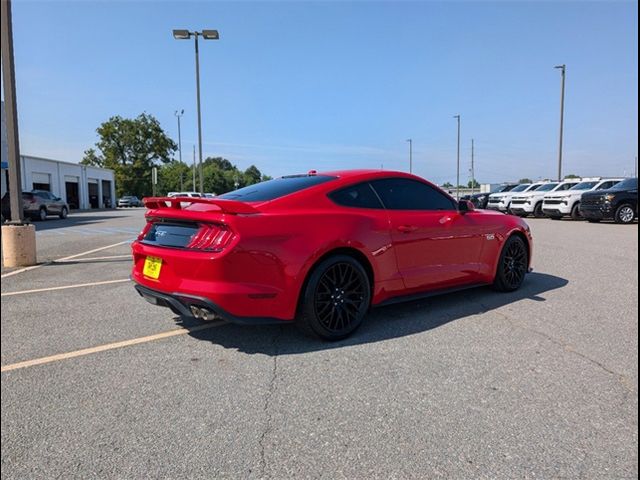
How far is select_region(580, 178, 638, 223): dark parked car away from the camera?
1647cm

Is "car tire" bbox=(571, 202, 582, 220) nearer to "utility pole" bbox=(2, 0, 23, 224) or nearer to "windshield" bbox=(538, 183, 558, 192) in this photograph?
"windshield" bbox=(538, 183, 558, 192)

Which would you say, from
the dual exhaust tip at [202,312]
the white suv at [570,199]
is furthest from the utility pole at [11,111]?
the white suv at [570,199]

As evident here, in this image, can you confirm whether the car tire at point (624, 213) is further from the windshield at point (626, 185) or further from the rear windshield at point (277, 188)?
the rear windshield at point (277, 188)

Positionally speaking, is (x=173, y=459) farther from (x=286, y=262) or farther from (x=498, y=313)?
(x=498, y=313)

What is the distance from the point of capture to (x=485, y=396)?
2.84 metres

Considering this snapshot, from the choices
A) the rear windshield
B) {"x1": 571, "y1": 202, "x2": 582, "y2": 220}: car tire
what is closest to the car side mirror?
the rear windshield

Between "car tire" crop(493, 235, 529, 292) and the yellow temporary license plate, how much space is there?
3.87 m

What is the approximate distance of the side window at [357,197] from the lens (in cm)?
400

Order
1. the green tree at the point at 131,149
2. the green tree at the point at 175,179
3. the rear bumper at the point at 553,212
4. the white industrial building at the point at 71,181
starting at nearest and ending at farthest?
1. the rear bumper at the point at 553,212
2. the white industrial building at the point at 71,181
3. the green tree at the point at 131,149
4. the green tree at the point at 175,179

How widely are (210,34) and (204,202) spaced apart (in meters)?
19.0

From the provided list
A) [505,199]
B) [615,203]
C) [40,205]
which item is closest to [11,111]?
[40,205]

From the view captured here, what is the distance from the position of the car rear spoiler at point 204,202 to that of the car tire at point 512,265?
3.39 m

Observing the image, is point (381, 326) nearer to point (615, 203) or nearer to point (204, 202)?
point (204, 202)

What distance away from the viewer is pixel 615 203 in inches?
648
